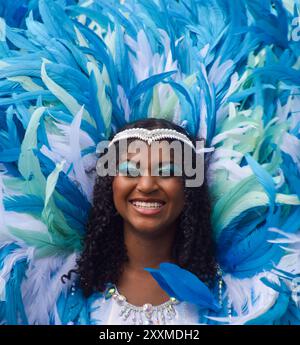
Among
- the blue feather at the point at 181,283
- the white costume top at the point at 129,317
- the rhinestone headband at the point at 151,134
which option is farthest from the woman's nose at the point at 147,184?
the white costume top at the point at 129,317

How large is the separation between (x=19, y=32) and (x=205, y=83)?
71 centimetres

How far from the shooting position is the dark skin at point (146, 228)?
2113mm

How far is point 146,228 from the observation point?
213 centimetres

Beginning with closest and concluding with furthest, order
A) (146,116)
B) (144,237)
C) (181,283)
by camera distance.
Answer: (181,283)
(144,237)
(146,116)

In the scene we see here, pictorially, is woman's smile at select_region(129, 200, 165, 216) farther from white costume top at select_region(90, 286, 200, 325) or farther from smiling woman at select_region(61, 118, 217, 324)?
white costume top at select_region(90, 286, 200, 325)

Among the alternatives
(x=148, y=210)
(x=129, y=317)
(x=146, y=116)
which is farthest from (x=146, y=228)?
(x=146, y=116)

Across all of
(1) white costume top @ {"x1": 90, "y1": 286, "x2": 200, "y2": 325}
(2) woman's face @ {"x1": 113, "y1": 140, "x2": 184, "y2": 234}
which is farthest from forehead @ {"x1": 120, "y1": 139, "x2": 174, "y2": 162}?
(1) white costume top @ {"x1": 90, "y1": 286, "x2": 200, "y2": 325}

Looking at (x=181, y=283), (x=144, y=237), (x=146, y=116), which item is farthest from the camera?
(x=146, y=116)

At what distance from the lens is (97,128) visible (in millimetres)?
2266

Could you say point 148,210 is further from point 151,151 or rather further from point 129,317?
point 129,317

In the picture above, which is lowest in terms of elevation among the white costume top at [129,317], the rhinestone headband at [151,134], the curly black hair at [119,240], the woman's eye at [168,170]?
the white costume top at [129,317]

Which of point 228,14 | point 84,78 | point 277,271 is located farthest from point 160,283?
point 228,14

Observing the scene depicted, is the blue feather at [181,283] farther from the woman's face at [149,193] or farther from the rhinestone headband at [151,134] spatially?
the rhinestone headband at [151,134]

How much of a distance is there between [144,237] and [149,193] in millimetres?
183
